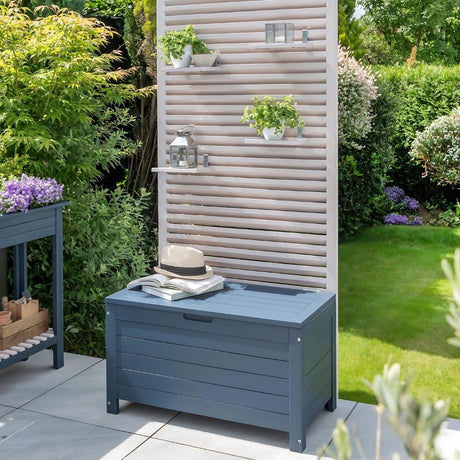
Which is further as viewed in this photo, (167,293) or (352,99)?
(352,99)

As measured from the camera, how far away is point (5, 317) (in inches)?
144

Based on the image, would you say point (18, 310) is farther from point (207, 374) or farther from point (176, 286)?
point (207, 374)

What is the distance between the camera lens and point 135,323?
327cm

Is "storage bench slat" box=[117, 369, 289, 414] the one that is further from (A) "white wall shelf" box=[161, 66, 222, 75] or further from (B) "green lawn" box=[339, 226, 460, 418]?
(A) "white wall shelf" box=[161, 66, 222, 75]

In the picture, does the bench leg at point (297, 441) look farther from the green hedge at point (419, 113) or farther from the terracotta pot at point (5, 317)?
the green hedge at point (419, 113)

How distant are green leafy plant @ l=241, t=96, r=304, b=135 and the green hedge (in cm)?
627

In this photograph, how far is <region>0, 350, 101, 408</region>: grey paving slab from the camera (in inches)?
140

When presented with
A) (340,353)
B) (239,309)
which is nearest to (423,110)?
(340,353)

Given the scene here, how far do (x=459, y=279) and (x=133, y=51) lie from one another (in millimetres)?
5385

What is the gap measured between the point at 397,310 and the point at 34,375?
3.14 metres

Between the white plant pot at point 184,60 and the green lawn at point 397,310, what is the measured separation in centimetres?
183

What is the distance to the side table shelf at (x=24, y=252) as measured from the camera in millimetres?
3467


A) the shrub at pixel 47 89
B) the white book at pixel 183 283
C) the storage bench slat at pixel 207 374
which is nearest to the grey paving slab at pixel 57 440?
the storage bench slat at pixel 207 374

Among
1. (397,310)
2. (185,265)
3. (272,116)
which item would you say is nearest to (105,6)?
(397,310)
